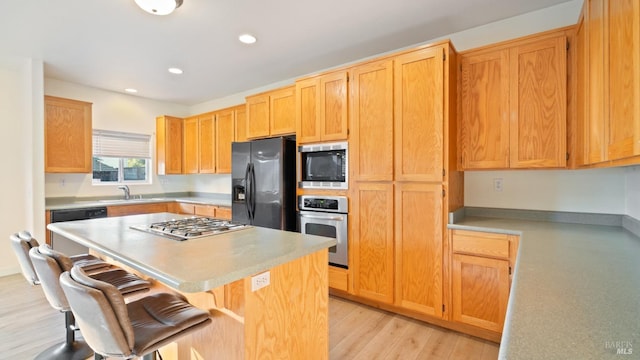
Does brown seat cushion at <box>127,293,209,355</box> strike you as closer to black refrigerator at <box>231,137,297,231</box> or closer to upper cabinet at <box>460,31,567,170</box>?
black refrigerator at <box>231,137,297,231</box>

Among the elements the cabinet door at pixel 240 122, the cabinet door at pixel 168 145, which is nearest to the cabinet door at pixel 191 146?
the cabinet door at pixel 168 145

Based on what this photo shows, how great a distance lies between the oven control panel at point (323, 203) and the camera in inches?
113

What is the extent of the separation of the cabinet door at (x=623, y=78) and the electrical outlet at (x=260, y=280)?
153cm

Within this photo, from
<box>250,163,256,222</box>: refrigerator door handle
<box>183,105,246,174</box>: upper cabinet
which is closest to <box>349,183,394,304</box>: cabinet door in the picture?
<box>250,163,256,222</box>: refrigerator door handle

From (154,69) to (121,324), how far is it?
3514mm

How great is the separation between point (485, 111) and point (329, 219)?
1724mm

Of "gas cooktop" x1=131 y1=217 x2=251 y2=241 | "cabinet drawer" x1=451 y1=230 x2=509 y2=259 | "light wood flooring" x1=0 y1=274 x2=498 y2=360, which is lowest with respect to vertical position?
"light wood flooring" x1=0 y1=274 x2=498 y2=360

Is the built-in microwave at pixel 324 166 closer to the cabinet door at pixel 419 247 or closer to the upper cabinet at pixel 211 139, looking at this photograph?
the cabinet door at pixel 419 247

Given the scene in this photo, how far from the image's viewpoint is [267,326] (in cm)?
136

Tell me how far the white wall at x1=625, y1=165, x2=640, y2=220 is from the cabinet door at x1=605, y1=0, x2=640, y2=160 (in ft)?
2.83

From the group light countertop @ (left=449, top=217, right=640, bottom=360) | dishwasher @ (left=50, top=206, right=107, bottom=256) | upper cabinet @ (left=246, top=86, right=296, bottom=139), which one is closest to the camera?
light countertop @ (left=449, top=217, right=640, bottom=360)

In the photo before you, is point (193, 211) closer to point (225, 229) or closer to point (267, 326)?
point (225, 229)

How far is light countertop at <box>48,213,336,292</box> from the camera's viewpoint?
111 centimetres

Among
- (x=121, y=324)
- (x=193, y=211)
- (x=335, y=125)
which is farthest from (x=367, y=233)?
(x=193, y=211)
